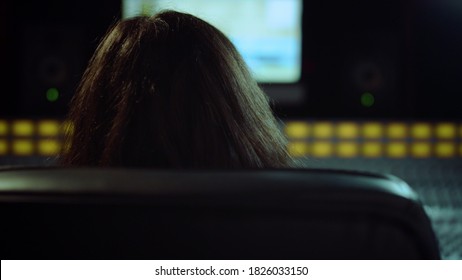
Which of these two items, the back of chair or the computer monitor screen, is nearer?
the back of chair

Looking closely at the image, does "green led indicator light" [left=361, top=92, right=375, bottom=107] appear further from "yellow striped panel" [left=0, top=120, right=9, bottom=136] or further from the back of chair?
the back of chair

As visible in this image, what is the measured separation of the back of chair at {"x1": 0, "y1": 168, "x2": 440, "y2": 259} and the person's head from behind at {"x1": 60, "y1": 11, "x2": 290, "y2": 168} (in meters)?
0.16

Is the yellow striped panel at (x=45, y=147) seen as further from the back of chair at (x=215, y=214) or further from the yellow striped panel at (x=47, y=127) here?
the back of chair at (x=215, y=214)

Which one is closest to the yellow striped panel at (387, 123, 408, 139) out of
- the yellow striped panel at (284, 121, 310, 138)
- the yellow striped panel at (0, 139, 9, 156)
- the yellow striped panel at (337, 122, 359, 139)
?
the yellow striped panel at (337, 122, 359, 139)

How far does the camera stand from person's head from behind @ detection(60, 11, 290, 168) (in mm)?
703

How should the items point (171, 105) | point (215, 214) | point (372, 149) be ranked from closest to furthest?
point (215, 214), point (171, 105), point (372, 149)

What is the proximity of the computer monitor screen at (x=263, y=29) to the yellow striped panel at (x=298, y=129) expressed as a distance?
179 millimetres

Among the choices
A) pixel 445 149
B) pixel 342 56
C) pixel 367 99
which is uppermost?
pixel 342 56

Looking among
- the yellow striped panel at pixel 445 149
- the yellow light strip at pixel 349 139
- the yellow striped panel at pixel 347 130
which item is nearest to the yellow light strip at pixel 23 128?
the yellow light strip at pixel 349 139

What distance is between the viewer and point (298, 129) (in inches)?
93.7

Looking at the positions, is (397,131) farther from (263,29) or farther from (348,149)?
(263,29)

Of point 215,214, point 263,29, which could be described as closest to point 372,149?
point 263,29

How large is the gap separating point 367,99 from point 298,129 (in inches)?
10.7

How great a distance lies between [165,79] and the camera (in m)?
0.74
